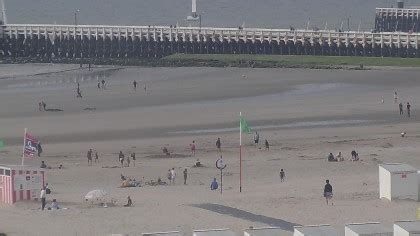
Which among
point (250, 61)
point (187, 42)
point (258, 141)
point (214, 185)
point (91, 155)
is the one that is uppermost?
point (187, 42)

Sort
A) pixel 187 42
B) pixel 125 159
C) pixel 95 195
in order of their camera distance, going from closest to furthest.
→ 1. pixel 95 195
2. pixel 125 159
3. pixel 187 42

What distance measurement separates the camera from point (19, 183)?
2797 cm

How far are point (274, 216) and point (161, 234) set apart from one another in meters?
5.55

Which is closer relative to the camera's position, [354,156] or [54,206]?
[54,206]

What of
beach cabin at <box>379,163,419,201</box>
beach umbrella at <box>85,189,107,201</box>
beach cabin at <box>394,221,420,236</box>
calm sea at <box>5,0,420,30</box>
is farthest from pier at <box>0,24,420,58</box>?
beach cabin at <box>394,221,420,236</box>

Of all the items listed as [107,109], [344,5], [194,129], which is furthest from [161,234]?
[344,5]

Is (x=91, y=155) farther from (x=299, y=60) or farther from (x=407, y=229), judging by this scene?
(x=299, y=60)

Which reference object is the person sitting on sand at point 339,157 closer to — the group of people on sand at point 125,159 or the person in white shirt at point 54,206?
the group of people on sand at point 125,159

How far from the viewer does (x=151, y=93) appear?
5150 cm

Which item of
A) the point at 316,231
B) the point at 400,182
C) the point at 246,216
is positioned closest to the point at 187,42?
the point at 400,182

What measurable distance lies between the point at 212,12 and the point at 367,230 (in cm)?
9357

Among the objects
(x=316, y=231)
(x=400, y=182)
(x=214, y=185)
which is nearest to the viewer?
(x=316, y=231)

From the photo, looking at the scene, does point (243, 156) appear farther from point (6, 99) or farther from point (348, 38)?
point (348, 38)

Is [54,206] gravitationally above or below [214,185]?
below
